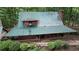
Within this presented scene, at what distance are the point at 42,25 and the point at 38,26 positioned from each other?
25 millimetres

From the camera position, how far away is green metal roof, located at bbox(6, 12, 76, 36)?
1495 millimetres

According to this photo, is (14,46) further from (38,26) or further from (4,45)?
(38,26)

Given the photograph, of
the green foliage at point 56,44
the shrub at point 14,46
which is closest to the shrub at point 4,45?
the shrub at point 14,46

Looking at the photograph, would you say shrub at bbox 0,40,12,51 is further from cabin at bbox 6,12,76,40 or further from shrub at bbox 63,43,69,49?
shrub at bbox 63,43,69,49

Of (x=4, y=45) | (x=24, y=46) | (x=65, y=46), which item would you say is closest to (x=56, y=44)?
(x=65, y=46)

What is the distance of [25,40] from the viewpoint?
1497 mm

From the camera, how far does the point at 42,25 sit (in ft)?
4.92

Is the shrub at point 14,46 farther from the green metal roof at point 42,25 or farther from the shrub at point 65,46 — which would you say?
the shrub at point 65,46

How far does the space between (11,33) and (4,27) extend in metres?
0.05

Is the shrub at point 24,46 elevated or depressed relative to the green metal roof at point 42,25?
depressed

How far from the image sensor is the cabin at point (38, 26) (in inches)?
58.9
